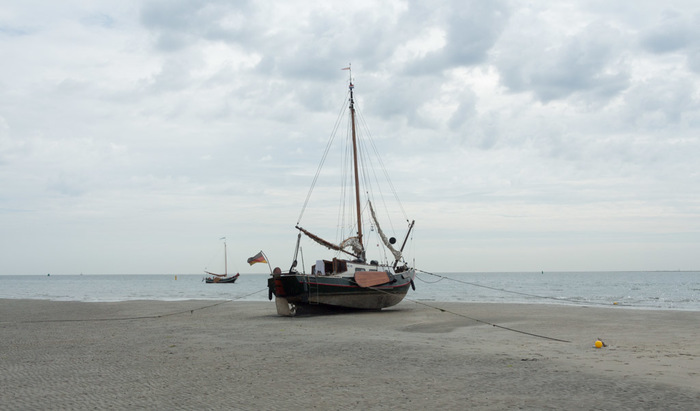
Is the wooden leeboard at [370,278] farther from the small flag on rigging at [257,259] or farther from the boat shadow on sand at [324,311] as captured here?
the small flag on rigging at [257,259]

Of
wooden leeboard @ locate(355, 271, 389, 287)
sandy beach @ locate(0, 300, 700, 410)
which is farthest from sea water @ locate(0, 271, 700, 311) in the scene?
sandy beach @ locate(0, 300, 700, 410)

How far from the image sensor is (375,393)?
992 cm

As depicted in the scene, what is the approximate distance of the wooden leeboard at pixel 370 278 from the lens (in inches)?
1137

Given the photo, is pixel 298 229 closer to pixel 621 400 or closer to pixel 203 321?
pixel 203 321

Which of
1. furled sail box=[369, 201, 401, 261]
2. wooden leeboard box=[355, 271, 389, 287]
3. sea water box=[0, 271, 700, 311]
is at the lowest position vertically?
sea water box=[0, 271, 700, 311]

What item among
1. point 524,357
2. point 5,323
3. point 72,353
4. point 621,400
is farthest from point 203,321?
point 621,400

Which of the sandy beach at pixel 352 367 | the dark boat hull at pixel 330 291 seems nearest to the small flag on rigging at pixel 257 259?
the dark boat hull at pixel 330 291

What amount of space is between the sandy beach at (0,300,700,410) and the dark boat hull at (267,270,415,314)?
173 inches

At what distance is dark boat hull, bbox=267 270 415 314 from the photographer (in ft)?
89.6

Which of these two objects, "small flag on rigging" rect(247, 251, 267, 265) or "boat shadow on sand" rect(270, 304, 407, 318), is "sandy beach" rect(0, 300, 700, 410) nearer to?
"boat shadow on sand" rect(270, 304, 407, 318)

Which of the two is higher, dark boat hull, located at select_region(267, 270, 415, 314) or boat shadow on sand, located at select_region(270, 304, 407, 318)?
dark boat hull, located at select_region(267, 270, 415, 314)

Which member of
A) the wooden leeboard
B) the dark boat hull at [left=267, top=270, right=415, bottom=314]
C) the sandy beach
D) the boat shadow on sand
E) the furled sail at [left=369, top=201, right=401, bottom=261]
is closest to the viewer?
the sandy beach

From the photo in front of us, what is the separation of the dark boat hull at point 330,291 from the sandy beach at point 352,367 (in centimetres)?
440

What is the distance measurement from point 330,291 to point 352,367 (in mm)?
15386
